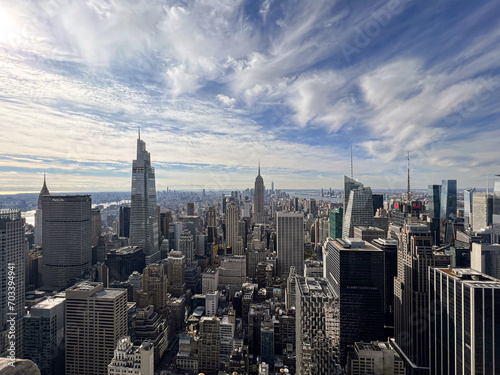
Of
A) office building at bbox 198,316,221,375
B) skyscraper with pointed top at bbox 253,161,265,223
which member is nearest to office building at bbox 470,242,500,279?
office building at bbox 198,316,221,375

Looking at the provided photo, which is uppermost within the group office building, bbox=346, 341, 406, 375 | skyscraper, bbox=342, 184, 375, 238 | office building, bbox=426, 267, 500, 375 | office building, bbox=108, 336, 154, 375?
skyscraper, bbox=342, 184, 375, 238

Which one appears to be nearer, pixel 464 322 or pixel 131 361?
pixel 464 322

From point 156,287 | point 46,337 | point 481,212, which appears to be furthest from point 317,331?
point 481,212

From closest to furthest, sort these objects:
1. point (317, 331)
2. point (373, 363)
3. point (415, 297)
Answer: point (373, 363) → point (317, 331) → point (415, 297)

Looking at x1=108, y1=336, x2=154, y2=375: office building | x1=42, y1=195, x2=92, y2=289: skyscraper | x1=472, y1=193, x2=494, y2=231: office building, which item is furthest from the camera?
x1=42, y1=195, x2=92, y2=289: skyscraper

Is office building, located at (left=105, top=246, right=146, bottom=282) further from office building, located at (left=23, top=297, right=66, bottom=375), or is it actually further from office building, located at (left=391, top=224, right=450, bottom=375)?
office building, located at (left=391, top=224, right=450, bottom=375)

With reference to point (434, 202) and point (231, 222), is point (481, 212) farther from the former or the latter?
point (231, 222)

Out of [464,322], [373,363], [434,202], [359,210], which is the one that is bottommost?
[373,363]
